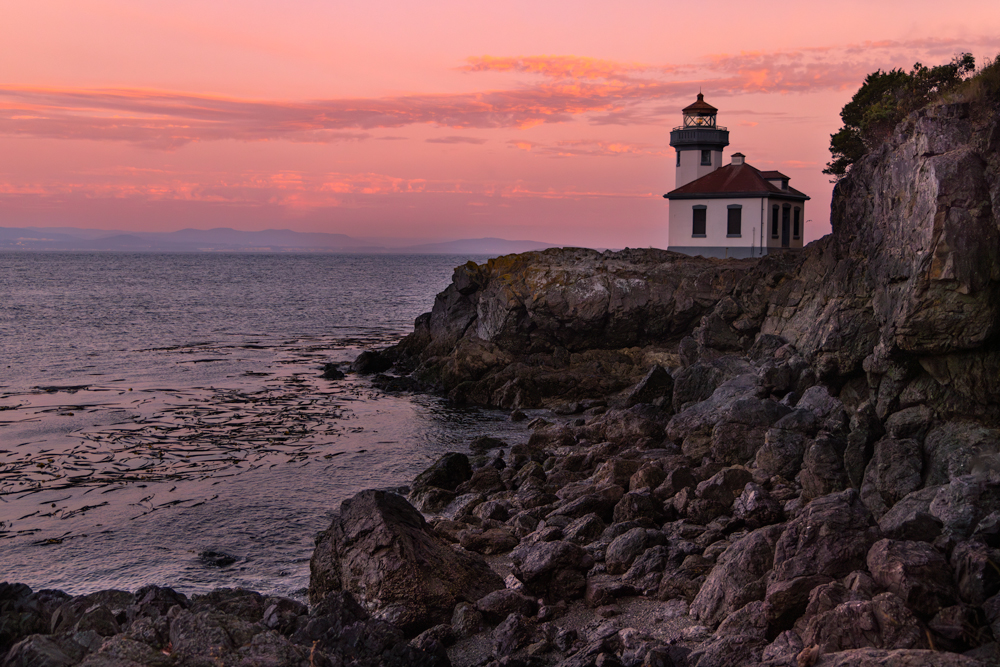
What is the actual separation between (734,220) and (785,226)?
3.78 metres

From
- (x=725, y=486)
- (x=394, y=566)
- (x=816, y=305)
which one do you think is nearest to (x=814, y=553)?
(x=725, y=486)

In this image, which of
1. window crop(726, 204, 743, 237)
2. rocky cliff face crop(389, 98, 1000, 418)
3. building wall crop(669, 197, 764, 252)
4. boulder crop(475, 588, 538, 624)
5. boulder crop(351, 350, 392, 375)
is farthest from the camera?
window crop(726, 204, 743, 237)

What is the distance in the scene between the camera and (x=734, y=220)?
42.0m

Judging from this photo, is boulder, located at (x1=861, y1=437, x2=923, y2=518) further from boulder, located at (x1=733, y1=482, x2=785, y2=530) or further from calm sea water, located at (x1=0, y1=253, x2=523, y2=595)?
calm sea water, located at (x1=0, y1=253, x2=523, y2=595)

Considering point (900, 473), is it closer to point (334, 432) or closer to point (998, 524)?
point (998, 524)

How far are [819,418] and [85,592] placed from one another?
13.6 m

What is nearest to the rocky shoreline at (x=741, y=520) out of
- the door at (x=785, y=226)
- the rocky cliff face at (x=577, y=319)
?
the rocky cliff face at (x=577, y=319)

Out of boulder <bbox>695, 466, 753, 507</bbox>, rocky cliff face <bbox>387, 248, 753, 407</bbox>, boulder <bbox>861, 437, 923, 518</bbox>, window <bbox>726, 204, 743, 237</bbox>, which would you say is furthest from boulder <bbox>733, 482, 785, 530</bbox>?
window <bbox>726, 204, 743, 237</bbox>

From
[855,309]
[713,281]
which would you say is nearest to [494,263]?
[713,281]

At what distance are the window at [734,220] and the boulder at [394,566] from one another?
3440cm

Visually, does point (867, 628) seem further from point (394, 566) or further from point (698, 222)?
point (698, 222)

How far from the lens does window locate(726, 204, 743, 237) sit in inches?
1644

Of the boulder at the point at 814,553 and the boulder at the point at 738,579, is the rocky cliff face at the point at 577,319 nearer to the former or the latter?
the boulder at the point at 738,579

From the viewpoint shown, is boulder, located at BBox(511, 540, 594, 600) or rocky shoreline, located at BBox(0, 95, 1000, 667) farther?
boulder, located at BBox(511, 540, 594, 600)
